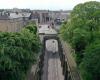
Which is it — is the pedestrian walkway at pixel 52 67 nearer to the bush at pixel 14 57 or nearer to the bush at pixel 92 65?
the bush at pixel 14 57

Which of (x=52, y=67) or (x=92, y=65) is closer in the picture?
(x=92, y=65)

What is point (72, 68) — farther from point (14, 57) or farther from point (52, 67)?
point (14, 57)

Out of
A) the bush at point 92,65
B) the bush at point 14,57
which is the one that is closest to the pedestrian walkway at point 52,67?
the bush at point 14,57

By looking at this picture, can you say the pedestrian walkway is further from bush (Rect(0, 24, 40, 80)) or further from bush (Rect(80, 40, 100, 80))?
bush (Rect(80, 40, 100, 80))

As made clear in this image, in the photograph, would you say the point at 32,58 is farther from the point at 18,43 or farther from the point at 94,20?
the point at 94,20

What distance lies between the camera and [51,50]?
92.8 m

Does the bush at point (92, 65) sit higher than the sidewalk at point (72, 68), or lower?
higher

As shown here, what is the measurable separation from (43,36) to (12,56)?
58.7m

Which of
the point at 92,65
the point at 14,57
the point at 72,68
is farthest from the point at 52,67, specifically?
the point at 92,65

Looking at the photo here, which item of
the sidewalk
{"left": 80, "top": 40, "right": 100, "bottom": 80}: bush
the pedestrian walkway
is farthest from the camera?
the pedestrian walkway

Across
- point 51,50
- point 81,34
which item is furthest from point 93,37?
point 51,50

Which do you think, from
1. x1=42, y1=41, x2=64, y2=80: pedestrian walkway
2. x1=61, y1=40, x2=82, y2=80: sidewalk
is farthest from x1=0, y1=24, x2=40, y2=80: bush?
x1=42, y1=41, x2=64, y2=80: pedestrian walkway

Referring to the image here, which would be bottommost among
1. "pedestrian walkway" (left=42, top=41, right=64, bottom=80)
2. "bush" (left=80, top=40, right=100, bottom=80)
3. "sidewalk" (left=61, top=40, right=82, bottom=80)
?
"pedestrian walkway" (left=42, top=41, right=64, bottom=80)

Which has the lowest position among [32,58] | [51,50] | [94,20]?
[51,50]
